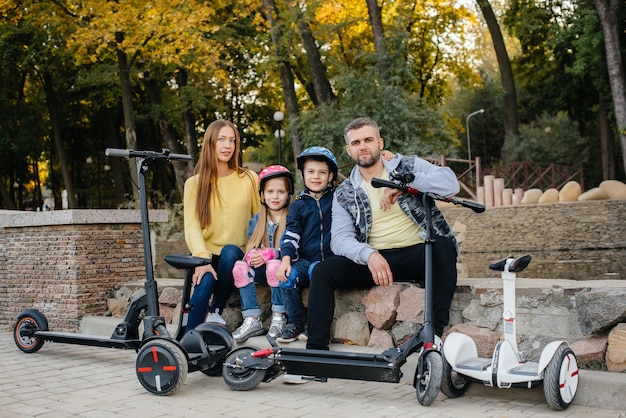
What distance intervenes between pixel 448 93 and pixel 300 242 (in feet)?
89.2

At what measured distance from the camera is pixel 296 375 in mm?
4469

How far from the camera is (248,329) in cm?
533

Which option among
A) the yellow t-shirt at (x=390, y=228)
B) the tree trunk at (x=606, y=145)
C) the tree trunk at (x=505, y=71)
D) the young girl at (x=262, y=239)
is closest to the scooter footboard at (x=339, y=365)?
the yellow t-shirt at (x=390, y=228)

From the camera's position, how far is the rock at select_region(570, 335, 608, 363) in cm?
405

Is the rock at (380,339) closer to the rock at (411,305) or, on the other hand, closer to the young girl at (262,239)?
the rock at (411,305)

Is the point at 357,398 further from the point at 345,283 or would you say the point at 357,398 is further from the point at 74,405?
the point at 74,405

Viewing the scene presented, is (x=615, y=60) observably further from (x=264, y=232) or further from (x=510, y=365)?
(x=510, y=365)

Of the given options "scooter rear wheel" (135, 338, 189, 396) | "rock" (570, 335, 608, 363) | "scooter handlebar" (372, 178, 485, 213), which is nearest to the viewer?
"rock" (570, 335, 608, 363)

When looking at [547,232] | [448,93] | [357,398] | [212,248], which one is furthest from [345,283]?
[448,93]

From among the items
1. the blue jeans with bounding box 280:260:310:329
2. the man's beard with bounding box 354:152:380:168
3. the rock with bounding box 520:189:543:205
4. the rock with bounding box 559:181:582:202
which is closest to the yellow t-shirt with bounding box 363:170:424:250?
the man's beard with bounding box 354:152:380:168

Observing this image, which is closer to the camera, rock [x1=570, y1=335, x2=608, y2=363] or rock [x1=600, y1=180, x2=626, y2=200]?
rock [x1=570, y1=335, x2=608, y2=363]

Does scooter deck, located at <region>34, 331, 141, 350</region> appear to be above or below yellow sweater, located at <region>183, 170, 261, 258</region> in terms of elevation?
below

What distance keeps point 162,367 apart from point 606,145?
2503 cm

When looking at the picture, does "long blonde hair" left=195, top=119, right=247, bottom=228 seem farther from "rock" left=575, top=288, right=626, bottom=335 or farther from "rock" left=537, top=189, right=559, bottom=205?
"rock" left=537, top=189, right=559, bottom=205
